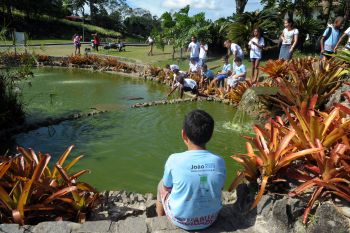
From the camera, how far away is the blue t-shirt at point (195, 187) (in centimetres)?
306

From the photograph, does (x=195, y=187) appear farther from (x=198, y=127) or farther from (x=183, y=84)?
(x=183, y=84)

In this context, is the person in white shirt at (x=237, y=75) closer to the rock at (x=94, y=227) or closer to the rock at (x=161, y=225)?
the rock at (x=161, y=225)

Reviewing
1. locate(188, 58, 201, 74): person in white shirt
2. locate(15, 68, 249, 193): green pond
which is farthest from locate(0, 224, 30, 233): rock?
locate(188, 58, 201, 74): person in white shirt

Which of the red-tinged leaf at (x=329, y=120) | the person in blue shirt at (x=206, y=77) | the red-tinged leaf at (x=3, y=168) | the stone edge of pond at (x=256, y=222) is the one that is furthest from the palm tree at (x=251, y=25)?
the red-tinged leaf at (x=3, y=168)

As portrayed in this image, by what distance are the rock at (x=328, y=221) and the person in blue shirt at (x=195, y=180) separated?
31.0 inches

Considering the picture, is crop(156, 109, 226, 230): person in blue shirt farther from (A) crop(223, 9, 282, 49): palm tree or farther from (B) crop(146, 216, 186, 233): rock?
(A) crop(223, 9, 282, 49): palm tree

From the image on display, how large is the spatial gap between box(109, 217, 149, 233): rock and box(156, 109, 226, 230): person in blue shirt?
26cm

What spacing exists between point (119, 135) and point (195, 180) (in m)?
4.99

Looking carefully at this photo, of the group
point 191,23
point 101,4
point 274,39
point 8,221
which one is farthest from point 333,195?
point 101,4

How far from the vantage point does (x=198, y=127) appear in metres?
3.10

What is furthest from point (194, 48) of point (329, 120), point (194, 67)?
point (329, 120)

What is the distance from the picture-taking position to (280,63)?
1006 centimetres

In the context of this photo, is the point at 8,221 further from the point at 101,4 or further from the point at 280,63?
the point at 101,4

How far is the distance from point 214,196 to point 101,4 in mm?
66835
